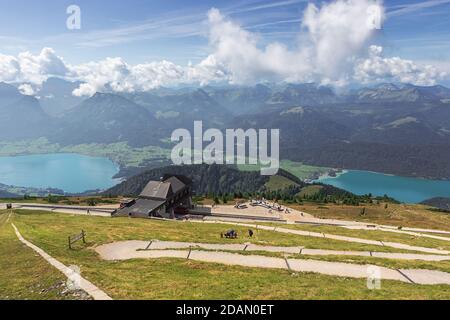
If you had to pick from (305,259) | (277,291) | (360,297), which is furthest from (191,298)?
(305,259)

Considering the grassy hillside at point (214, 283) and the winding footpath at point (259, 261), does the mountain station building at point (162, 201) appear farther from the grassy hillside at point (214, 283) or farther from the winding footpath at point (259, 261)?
the grassy hillside at point (214, 283)

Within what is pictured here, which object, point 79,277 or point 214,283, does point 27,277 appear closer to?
point 79,277

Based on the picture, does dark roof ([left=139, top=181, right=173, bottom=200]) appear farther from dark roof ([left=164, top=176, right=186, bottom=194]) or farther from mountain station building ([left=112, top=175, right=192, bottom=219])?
dark roof ([left=164, top=176, right=186, bottom=194])

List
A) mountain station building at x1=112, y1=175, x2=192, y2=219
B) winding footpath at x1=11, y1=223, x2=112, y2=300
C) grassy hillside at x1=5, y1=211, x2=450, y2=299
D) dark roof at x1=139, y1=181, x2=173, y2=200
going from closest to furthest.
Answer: winding footpath at x1=11, y1=223, x2=112, y2=300, grassy hillside at x1=5, y1=211, x2=450, y2=299, mountain station building at x1=112, y1=175, x2=192, y2=219, dark roof at x1=139, y1=181, x2=173, y2=200

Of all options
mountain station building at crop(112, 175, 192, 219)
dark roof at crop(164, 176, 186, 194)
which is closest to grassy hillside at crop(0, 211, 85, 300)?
mountain station building at crop(112, 175, 192, 219)

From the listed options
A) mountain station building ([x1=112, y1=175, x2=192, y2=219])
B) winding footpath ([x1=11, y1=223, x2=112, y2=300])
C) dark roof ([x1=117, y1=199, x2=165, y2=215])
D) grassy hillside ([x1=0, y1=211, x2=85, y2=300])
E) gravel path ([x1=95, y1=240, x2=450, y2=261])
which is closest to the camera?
winding footpath ([x1=11, y1=223, x2=112, y2=300])

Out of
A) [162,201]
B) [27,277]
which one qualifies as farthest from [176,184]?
[27,277]

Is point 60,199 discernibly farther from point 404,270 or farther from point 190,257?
point 404,270
